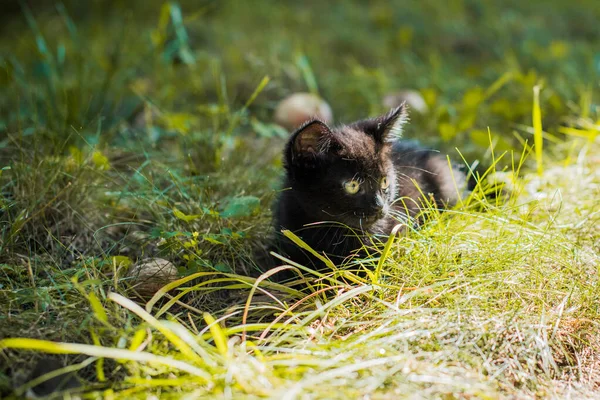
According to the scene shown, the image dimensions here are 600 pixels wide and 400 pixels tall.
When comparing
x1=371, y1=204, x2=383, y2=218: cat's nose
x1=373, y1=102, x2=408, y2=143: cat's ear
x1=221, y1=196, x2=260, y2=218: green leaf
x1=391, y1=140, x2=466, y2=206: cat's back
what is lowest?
x1=391, y1=140, x2=466, y2=206: cat's back

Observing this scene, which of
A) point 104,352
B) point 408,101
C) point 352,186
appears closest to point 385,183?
point 352,186

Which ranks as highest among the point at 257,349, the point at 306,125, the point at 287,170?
the point at 306,125

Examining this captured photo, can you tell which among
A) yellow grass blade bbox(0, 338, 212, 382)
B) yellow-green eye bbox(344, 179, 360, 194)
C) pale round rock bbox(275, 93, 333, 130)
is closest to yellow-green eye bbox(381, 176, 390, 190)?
yellow-green eye bbox(344, 179, 360, 194)

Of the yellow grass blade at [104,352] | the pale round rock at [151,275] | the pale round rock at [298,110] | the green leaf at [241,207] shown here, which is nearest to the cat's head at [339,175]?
the green leaf at [241,207]

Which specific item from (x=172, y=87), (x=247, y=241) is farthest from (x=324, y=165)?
(x=172, y=87)

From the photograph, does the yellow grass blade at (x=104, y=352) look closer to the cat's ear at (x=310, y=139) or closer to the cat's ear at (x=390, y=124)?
the cat's ear at (x=310, y=139)

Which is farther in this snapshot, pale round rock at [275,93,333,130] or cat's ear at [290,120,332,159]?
pale round rock at [275,93,333,130]

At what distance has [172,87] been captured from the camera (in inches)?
142

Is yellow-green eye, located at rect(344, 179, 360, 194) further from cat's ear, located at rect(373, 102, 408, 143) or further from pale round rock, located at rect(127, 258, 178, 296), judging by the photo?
pale round rock, located at rect(127, 258, 178, 296)

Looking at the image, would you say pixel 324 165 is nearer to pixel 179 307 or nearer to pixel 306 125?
pixel 306 125

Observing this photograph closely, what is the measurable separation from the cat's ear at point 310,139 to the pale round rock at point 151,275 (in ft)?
2.09

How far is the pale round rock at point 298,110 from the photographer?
339cm

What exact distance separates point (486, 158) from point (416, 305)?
1253 mm

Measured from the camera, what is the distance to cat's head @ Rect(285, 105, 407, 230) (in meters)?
2.05
